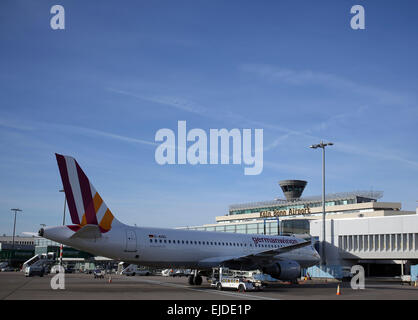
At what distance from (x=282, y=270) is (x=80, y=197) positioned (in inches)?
697

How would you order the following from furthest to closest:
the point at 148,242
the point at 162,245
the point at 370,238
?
1. the point at 370,238
2. the point at 162,245
3. the point at 148,242

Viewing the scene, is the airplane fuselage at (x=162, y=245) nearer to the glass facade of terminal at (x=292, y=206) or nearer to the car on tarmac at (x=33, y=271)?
the car on tarmac at (x=33, y=271)

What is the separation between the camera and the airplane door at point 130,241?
3238cm

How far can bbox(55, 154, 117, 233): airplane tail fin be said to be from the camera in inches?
1185

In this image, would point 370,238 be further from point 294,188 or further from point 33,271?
A: point 294,188

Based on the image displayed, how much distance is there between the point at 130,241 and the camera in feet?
107

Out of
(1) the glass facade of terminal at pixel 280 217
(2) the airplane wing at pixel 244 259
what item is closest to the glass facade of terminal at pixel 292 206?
(1) the glass facade of terminal at pixel 280 217

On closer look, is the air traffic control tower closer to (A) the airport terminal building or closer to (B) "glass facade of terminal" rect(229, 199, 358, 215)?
(B) "glass facade of terminal" rect(229, 199, 358, 215)

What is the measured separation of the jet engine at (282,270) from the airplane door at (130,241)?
11757mm

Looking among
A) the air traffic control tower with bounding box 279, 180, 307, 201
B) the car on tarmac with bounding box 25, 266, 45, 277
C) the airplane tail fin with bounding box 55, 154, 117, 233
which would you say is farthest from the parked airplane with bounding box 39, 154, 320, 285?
the air traffic control tower with bounding box 279, 180, 307, 201

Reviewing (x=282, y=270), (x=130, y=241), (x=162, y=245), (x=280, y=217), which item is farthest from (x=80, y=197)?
(x=280, y=217)

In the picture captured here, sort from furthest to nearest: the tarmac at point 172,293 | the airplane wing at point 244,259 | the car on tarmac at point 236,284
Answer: the airplane wing at point 244,259, the car on tarmac at point 236,284, the tarmac at point 172,293

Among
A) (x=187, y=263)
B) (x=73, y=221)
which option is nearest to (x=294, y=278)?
(x=187, y=263)
